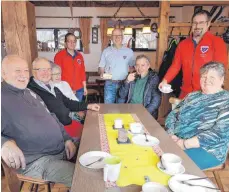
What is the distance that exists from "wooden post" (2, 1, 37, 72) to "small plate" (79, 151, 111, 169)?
73.2 inches

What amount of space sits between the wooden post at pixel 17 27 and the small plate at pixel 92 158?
1.86 meters

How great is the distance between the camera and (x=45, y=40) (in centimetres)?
737

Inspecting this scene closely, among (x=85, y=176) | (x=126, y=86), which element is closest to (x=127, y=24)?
(x=126, y=86)

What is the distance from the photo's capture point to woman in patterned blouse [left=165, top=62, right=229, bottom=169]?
5.21ft

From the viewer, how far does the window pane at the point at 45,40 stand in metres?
7.27

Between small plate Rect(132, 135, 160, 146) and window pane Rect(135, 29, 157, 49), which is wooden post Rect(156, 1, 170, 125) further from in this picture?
window pane Rect(135, 29, 157, 49)

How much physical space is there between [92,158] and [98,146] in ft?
0.55

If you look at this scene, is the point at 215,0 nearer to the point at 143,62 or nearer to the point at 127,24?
the point at 143,62

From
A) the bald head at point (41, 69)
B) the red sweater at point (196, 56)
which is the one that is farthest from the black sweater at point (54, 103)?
the red sweater at point (196, 56)

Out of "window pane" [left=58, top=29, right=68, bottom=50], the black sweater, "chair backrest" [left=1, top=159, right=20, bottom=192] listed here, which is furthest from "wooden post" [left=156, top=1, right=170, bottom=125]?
"window pane" [left=58, top=29, right=68, bottom=50]

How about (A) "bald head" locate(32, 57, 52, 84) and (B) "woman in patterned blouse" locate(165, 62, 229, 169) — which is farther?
(A) "bald head" locate(32, 57, 52, 84)

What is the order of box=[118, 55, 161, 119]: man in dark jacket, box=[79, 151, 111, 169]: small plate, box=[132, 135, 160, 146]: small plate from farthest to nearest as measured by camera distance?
box=[118, 55, 161, 119]: man in dark jacket < box=[132, 135, 160, 146]: small plate < box=[79, 151, 111, 169]: small plate

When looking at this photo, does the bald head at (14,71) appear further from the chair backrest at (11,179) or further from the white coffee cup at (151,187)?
the white coffee cup at (151,187)

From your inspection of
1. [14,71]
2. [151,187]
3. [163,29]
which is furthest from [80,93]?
[151,187]
